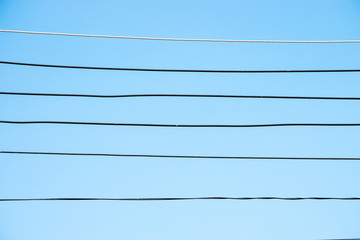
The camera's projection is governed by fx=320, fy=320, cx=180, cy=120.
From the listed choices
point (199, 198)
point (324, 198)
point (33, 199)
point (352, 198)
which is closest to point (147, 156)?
point (199, 198)

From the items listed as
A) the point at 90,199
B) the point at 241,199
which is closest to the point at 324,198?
the point at 241,199

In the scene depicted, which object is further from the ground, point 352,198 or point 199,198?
point 352,198

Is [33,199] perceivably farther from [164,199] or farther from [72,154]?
[164,199]

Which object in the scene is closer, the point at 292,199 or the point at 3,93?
the point at 3,93

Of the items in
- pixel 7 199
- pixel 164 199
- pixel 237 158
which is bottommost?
pixel 7 199

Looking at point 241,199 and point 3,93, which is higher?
point 3,93

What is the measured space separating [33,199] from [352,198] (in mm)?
1698

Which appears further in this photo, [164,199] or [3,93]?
[164,199]

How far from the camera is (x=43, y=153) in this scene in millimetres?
1684

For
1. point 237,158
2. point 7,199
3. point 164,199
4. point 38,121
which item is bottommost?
point 7,199

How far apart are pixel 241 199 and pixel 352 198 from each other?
601 mm

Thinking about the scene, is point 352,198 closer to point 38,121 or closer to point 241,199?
point 241,199

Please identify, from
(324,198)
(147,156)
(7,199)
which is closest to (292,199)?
(324,198)

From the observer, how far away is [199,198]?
1706mm
